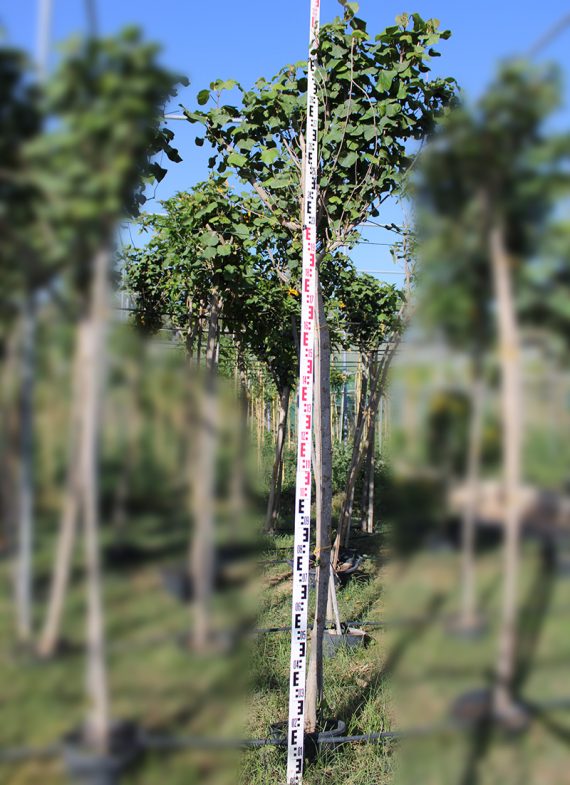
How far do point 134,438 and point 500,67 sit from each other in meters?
0.58

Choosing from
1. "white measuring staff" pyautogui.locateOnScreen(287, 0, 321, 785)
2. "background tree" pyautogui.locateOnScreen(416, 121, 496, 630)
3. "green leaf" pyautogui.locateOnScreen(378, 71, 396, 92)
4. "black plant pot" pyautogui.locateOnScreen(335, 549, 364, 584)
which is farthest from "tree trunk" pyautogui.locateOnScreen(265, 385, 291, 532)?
"background tree" pyautogui.locateOnScreen(416, 121, 496, 630)

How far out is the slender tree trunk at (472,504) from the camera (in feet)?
2.78

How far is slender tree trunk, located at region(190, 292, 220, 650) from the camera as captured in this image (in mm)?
840

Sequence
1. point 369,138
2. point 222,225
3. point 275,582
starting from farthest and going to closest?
point 275,582, point 222,225, point 369,138

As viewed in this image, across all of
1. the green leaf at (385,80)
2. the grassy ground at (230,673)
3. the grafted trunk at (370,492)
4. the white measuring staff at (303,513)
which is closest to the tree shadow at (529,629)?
the grassy ground at (230,673)

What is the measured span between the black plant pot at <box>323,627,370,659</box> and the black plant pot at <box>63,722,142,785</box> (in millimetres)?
3729

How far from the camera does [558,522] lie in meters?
0.87

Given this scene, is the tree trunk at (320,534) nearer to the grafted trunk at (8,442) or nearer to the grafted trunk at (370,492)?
the grafted trunk at (8,442)

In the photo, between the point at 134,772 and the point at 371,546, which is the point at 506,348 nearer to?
the point at 134,772

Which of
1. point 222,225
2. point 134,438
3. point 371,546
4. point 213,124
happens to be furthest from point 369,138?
point 371,546

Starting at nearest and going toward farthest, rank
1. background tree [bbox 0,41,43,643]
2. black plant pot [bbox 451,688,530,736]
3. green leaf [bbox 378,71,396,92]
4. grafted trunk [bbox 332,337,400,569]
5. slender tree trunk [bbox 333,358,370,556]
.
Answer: background tree [bbox 0,41,43,643]
black plant pot [bbox 451,688,530,736]
green leaf [bbox 378,71,396,92]
grafted trunk [bbox 332,337,400,569]
slender tree trunk [bbox 333,358,370,556]

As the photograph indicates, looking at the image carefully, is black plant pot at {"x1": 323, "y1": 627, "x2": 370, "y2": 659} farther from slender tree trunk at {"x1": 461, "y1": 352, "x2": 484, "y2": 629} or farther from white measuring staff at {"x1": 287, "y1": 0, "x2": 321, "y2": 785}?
slender tree trunk at {"x1": 461, "y1": 352, "x2": 484, "y2": 629}

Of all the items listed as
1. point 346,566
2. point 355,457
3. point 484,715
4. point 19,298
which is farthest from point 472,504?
point 346,566

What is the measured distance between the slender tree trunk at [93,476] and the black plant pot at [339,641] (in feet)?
12.4
